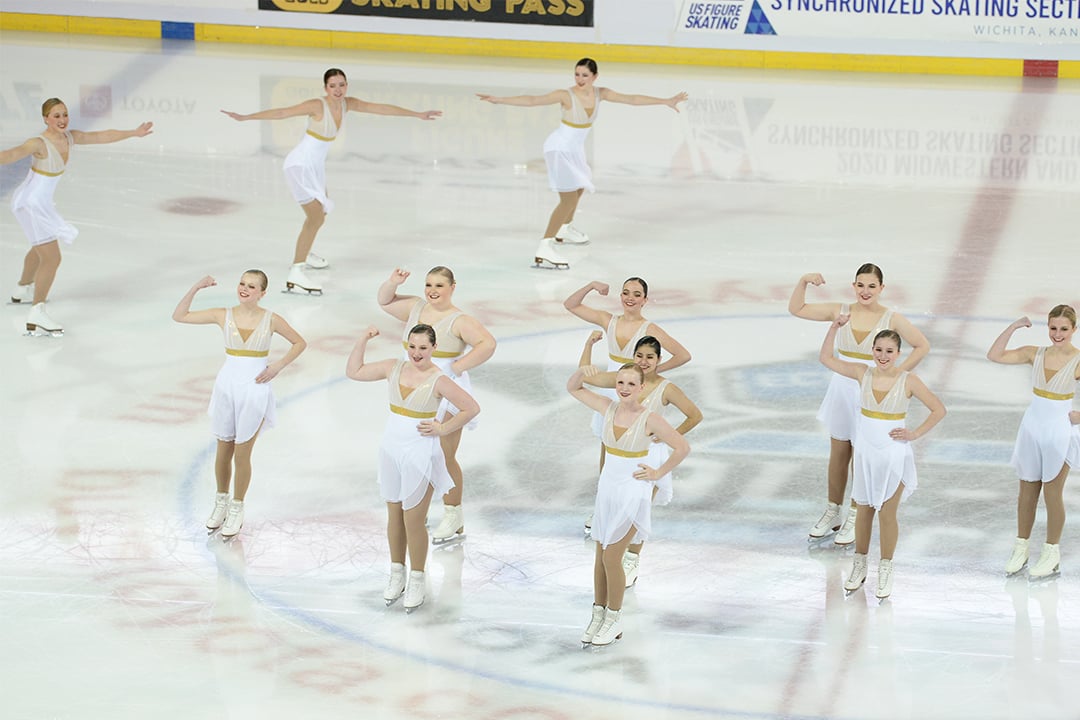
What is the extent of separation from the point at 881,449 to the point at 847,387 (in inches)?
31.5

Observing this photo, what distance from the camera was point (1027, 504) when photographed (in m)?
8.19

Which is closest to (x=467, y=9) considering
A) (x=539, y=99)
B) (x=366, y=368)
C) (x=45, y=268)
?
(x=539, y=99)

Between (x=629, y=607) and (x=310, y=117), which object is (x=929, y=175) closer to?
(x=310, y=117)

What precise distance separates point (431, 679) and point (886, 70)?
17602mm

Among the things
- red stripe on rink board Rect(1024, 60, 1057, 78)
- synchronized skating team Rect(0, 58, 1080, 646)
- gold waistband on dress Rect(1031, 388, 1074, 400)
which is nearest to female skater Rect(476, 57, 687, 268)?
synchronized skating team Rect(0, 58, 1080, 646)

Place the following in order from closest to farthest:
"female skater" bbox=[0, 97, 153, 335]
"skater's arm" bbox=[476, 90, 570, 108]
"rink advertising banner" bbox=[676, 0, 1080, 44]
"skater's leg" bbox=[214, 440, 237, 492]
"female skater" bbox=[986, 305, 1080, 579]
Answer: "female skater" bbox=[986, 305, 1080, 579], "skater's leg" bbox=[214, 440, 237, 492], "female skater" bbox=[0, 97, 153, 335], "skater's arm" bbox=[476, 90, 570, 108], "rink advertising banner" bbox=[676, 0, 1080, 44]

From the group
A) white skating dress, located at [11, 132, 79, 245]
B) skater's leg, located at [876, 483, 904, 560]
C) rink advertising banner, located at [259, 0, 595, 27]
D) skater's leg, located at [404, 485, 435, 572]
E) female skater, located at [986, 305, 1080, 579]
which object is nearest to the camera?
skater's leg, located at [404, 485, 435, 572]

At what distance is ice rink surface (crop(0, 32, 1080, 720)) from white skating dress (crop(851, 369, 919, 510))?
62 cm

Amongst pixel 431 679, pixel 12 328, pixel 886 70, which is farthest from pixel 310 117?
pixel 886 70

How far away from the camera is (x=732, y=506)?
9.22 meters

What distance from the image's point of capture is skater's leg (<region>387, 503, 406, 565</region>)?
7746mm

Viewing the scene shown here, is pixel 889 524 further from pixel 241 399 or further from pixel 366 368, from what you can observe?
pixel 241 399

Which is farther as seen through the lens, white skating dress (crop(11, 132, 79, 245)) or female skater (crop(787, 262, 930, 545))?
white skating dress (crop(11, 132, 79, 245))

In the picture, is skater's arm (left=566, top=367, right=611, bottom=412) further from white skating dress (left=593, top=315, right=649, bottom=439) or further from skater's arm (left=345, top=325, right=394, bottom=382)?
skater's arm (left=345, top=325, right=394, bottom=382)
